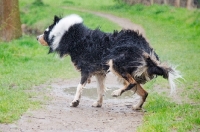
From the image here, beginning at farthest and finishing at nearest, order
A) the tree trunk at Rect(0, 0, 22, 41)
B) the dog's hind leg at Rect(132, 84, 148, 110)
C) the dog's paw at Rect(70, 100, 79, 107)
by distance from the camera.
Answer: the tree trunk at Rect(0, 0, 22, 41) → the dog's paw at Rect(70, 100, 79, 107) → the dog's hind leg at Rect(132, 84, 148, 110)

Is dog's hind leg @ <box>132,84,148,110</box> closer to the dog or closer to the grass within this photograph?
the dog

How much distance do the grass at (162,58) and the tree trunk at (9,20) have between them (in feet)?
1.43

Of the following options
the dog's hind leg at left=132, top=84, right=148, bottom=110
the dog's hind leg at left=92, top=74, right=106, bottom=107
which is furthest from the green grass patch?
the dog's hind leg at left=92, top=74, right=106, bottom=107

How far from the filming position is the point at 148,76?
28.8ft

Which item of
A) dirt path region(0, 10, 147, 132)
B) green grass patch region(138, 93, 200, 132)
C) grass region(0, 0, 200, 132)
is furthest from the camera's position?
grass region(0, 0, 200, 132)

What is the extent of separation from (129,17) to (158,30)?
6.67 m

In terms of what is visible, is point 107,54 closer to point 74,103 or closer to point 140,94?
point 140,94

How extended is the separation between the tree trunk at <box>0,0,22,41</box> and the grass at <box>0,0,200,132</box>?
44 centimetres

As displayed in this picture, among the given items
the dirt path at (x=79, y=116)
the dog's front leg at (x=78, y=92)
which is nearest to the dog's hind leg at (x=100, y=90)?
the dirt path at (x=79, y=116)

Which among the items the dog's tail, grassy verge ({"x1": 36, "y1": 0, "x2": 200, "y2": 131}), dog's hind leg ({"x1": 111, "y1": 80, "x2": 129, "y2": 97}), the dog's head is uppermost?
the dog's head

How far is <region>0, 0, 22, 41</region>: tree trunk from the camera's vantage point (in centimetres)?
1748

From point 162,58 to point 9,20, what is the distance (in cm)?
594

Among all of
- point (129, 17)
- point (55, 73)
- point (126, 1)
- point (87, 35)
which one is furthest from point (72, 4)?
point (87, 35)

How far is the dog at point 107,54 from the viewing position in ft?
28.6
